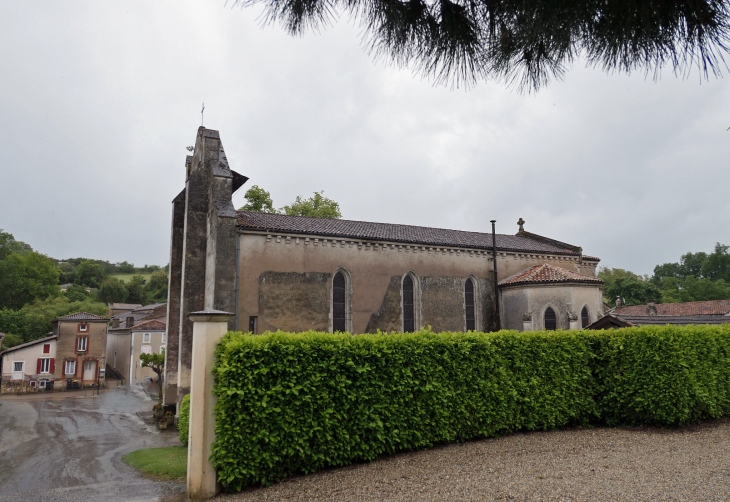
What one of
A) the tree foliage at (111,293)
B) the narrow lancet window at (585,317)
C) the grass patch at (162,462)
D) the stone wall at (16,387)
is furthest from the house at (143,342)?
the tree foliage at (111,293)

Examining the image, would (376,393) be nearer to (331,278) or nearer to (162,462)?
(162,462)

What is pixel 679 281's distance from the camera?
274ft

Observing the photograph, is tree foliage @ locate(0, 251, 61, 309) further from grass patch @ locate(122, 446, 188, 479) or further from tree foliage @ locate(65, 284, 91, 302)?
grass patch @ locate(122, 446, 188, 479)

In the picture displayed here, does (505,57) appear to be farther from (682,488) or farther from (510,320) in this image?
(510,320)

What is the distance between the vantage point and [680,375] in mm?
9070

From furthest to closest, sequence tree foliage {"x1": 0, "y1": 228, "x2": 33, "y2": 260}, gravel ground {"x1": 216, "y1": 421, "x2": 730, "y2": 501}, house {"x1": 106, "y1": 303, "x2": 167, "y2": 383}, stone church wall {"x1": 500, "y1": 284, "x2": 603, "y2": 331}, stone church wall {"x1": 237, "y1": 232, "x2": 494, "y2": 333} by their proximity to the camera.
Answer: tree foliage {"x1": 0, "y1": 228, "x2": 33, "y2": 260}, house {"x1": 106, "y1": 303, "x2": 167, "y2": 383}, stone church wall {"x1": 500, "y1": 284, "x2": 603, "y2": 331}, stone church wall {"x1": 237, "y1": 232, "x2": 494, "y2": 333}, gravel ground {"x1": 216, "y1": 421, "x2": 730, "y2": 501}

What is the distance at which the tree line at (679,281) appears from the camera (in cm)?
5669

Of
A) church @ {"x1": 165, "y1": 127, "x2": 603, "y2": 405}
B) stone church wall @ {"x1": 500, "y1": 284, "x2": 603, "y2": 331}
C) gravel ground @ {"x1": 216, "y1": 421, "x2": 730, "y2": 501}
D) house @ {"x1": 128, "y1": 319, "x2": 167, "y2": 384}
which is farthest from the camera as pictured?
house @ {"x1": 128, "y1": 319, "x2": 167, "y2": 384}

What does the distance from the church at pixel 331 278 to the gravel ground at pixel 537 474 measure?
980cm

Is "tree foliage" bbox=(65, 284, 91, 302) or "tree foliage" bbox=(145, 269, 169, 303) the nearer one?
"tree foliage" bbox=(65, 284, 91, 302)

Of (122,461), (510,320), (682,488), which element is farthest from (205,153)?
(682,488)

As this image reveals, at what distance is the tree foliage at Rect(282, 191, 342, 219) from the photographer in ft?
127

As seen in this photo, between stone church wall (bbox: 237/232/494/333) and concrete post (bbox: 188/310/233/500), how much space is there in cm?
917

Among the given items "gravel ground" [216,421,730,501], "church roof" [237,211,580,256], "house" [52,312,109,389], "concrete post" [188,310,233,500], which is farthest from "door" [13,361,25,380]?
"gravel ground" [216,421,730,501]
